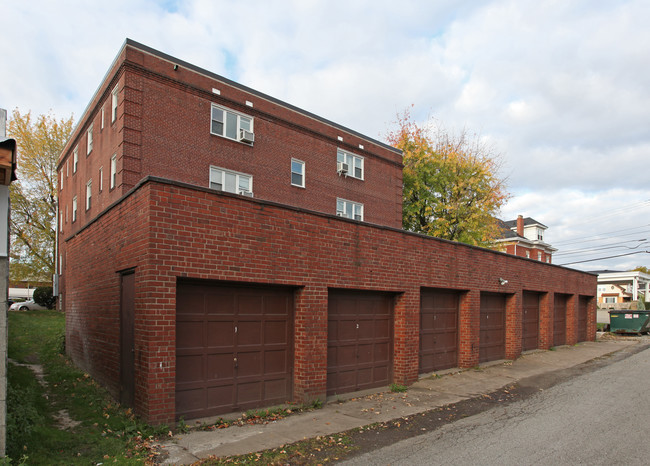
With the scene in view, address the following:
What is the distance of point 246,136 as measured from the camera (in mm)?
20453

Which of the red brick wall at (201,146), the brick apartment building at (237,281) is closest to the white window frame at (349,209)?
the red brick wall at (201,146)

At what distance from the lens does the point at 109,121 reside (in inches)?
747

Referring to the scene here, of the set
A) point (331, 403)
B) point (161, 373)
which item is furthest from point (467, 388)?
point (161, 373)

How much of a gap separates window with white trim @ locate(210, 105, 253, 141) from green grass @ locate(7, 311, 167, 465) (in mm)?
11372

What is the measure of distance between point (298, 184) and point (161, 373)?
655 inches

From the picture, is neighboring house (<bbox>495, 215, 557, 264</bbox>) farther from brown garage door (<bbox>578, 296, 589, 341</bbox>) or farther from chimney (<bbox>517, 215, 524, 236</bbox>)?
brown garage door (<bbox>578, 296, 589, 341</bbox>)

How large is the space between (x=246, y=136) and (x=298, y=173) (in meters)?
3.58

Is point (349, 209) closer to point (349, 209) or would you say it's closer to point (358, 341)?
point (349, 209)

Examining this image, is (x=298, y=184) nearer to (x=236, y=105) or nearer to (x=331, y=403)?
(x=236, y=105)

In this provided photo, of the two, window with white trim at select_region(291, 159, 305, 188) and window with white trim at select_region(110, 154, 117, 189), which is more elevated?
window with white trim at select_region(291, 159, 305, 188)

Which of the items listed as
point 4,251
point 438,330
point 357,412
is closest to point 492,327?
point 438,330

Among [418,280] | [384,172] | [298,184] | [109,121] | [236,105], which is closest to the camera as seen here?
[418,280]

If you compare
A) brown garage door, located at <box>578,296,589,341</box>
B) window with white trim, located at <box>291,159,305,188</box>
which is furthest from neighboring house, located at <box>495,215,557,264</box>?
window with white trim, located at <box>291,159,305,188</box>

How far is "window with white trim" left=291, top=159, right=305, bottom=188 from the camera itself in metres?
22.8
